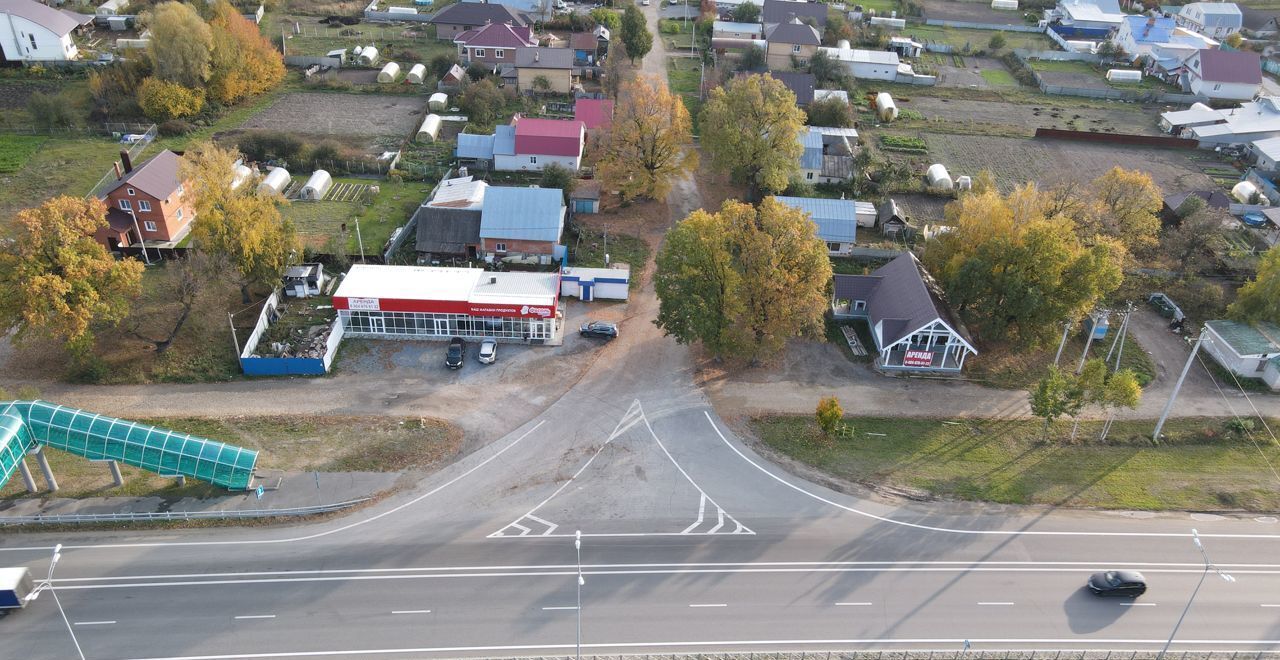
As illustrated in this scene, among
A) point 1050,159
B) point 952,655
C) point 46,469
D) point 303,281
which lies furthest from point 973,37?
point 46,469

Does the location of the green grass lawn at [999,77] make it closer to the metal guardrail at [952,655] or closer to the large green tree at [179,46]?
the metal guardrail at [952,655]

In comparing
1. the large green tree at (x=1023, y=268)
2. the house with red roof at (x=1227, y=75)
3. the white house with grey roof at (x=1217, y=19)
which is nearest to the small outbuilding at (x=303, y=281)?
the large green tree at (x=1023, y=268)

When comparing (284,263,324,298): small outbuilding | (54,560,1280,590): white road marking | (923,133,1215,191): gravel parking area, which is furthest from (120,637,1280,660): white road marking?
(923,133,1215,191): gravel parking area

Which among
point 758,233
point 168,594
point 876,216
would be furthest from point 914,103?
point 168,594

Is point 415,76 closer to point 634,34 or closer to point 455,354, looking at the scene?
point 634,34

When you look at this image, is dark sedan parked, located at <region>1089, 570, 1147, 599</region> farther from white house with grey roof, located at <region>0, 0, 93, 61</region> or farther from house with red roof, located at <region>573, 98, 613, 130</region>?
white house with grey roof, located at <region>0, 0, 93, 61</region>
